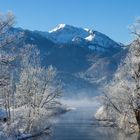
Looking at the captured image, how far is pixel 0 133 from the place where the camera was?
6006 centimetres

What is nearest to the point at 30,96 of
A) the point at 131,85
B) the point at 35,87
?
the point at 35,87

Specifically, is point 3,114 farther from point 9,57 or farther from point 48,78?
point 48,78

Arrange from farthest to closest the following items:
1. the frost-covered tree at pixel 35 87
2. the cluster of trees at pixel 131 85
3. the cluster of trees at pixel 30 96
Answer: the frost-covered tree at pixel 35 87
the cluster of trees at pixel 30 96
the cluster of trees at pixel 131 85

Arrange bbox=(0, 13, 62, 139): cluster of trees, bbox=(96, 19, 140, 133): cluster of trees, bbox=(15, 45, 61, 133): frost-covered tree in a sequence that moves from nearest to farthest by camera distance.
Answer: bbox=(96, 19, 140, 133): cluster of trees, bbox=(0, 13, 62, 139): cluster of trees, bbox=(15, 45, 61, 133): frost-covered tree

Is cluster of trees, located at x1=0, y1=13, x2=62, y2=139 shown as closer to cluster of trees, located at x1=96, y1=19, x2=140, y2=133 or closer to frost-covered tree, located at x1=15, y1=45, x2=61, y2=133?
frost-covered tree, located at x1=15, y1=45, x2=61, y2=133

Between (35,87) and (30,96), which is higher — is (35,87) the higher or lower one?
the higher one

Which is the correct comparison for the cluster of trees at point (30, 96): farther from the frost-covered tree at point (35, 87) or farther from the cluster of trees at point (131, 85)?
the cluster of trees at point (131, 85)

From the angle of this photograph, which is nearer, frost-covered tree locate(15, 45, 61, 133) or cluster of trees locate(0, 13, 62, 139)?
cluster of trees locate(0, 13, 62, 139)

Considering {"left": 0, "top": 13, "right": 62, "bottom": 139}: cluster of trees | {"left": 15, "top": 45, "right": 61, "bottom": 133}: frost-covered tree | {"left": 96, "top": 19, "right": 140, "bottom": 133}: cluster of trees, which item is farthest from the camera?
{"left": 15, "top": 45, "right": 61, "bottom": 133}: frost-covered tree

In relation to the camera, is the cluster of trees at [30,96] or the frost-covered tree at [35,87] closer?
the cluster of trees at [30,96]

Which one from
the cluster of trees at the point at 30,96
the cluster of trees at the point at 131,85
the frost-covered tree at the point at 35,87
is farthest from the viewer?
the frost-covered tree at the point at 35,87

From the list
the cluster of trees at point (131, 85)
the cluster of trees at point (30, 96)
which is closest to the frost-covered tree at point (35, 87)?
the cluster of trees at point (30, 96)

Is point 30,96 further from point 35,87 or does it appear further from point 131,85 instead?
point 131,85

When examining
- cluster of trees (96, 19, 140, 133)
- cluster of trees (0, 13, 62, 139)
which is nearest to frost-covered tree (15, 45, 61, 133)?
cluster of trees (0, 13, 62, 139)
